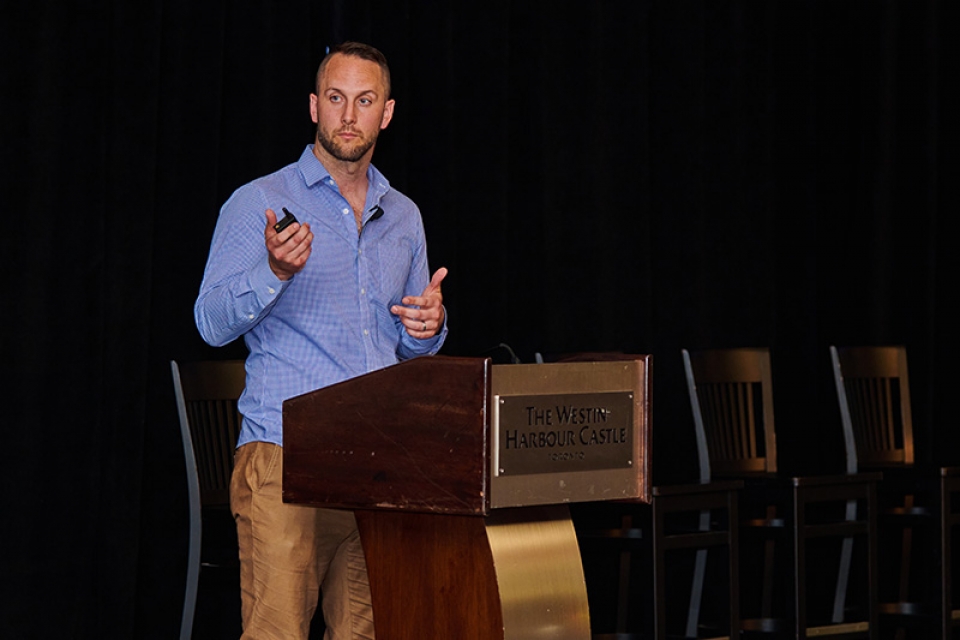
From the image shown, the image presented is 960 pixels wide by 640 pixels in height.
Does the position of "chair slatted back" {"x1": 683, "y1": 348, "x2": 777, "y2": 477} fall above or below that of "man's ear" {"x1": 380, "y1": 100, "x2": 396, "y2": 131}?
below

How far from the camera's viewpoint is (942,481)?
430 centimetres

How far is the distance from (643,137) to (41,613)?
2608 millimetres

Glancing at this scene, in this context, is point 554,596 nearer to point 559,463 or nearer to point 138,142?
point 559,463

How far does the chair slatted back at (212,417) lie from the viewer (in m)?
3.31

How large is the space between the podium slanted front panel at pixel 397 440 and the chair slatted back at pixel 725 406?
246 centimetres

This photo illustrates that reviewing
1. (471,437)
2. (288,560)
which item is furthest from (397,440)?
(288,560)

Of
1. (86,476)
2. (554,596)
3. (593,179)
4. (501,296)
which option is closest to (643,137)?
(593,179)

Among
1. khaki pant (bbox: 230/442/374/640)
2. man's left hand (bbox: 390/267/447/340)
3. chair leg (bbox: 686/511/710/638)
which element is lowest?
chair leg (bbox: 686/511/710/638)

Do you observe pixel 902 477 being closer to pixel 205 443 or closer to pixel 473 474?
pixel 205 443

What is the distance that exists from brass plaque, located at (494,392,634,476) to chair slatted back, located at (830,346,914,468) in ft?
9.04

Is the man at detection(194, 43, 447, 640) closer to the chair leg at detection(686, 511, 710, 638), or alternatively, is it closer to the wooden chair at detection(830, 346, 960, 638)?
the chair leg at detection(686, 511, 710, 638)

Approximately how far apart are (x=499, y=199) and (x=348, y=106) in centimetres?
201

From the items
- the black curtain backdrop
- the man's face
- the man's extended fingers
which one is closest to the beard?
the man's face

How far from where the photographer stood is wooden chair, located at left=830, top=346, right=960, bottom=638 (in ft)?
14.1
